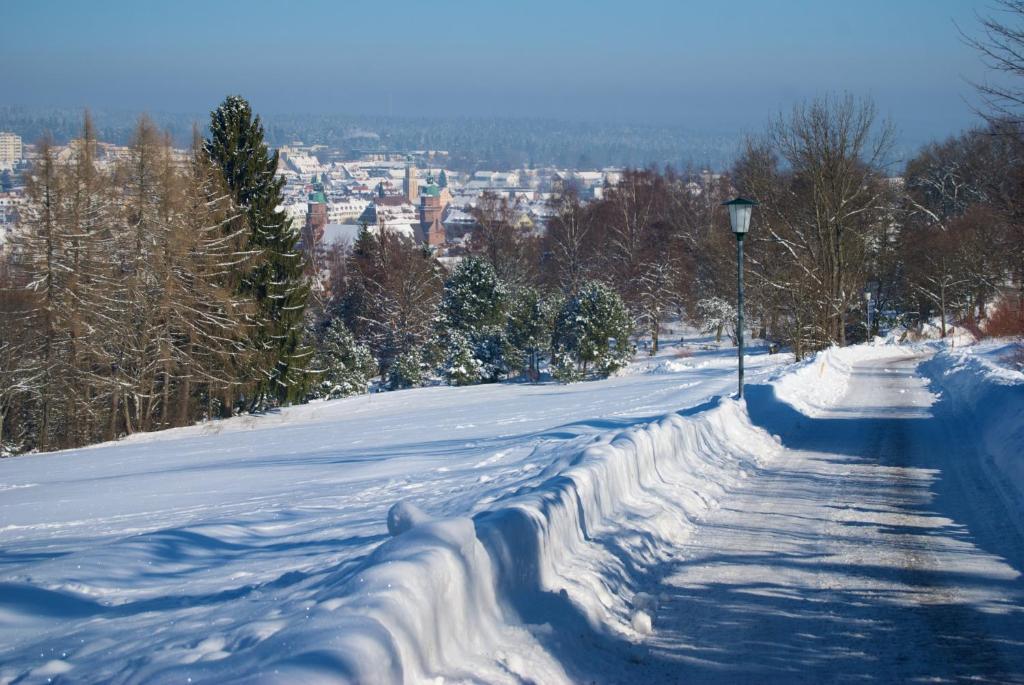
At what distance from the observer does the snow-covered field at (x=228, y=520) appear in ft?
16.5

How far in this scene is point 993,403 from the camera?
1661cm

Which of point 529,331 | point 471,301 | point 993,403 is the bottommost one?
point 993,403

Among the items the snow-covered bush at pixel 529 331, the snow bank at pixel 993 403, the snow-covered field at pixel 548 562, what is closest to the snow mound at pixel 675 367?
the snow-covered bush at pixel 529 331

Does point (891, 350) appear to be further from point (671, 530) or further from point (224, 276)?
point (671, 530)

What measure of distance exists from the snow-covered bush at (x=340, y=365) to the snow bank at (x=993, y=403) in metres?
26.9

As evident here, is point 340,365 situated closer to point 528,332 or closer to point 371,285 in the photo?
point 528,332

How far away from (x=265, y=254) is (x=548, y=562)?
35484mm

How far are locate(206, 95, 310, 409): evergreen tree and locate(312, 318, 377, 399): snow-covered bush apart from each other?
3.84 metres

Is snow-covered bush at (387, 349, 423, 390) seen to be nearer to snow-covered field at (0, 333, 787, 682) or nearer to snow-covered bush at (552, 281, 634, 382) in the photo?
snow-covered bush at (552, 281, 634, 382)

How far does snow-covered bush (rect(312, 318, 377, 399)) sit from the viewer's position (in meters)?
45.8

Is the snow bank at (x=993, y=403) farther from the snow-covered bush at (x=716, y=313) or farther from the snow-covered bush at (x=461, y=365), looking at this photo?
the snow-covered bush at (x=716, y=313)

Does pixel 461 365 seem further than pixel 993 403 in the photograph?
Yes

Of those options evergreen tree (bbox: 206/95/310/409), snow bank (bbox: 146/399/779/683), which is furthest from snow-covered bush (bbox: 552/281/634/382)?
snow bank (bbox: 146/399/779/683)

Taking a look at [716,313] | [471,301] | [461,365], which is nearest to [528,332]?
[461,365]
